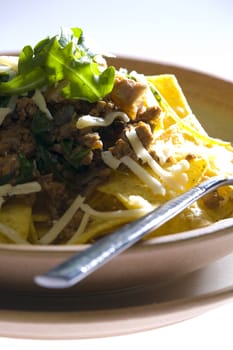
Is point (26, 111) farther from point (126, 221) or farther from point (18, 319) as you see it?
point (18, 319)

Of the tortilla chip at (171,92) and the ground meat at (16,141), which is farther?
the tortilla chip at (171,92)

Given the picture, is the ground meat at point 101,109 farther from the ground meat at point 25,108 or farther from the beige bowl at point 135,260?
the beige bowl at point 135,260

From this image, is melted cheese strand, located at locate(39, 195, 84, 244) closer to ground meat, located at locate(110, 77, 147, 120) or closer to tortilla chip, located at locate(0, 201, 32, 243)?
tortilla chip, located at locate(0, 201, 32, 243)

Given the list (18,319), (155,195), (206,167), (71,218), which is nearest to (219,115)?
(206,167)

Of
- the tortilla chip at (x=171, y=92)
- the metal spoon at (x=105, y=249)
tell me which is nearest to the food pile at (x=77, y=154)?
the metal spoon at (x=105, y=249)

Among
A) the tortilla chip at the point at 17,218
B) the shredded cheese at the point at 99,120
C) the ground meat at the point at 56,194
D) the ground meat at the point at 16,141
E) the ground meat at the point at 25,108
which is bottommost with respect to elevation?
the tortilla chip at the point at 17,218

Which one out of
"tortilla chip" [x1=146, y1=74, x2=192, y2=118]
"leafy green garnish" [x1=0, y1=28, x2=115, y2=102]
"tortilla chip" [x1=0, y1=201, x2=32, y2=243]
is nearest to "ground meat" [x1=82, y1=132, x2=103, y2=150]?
"leafy green garnish" [x1=0, y1=28, x2=115, y2=102]
